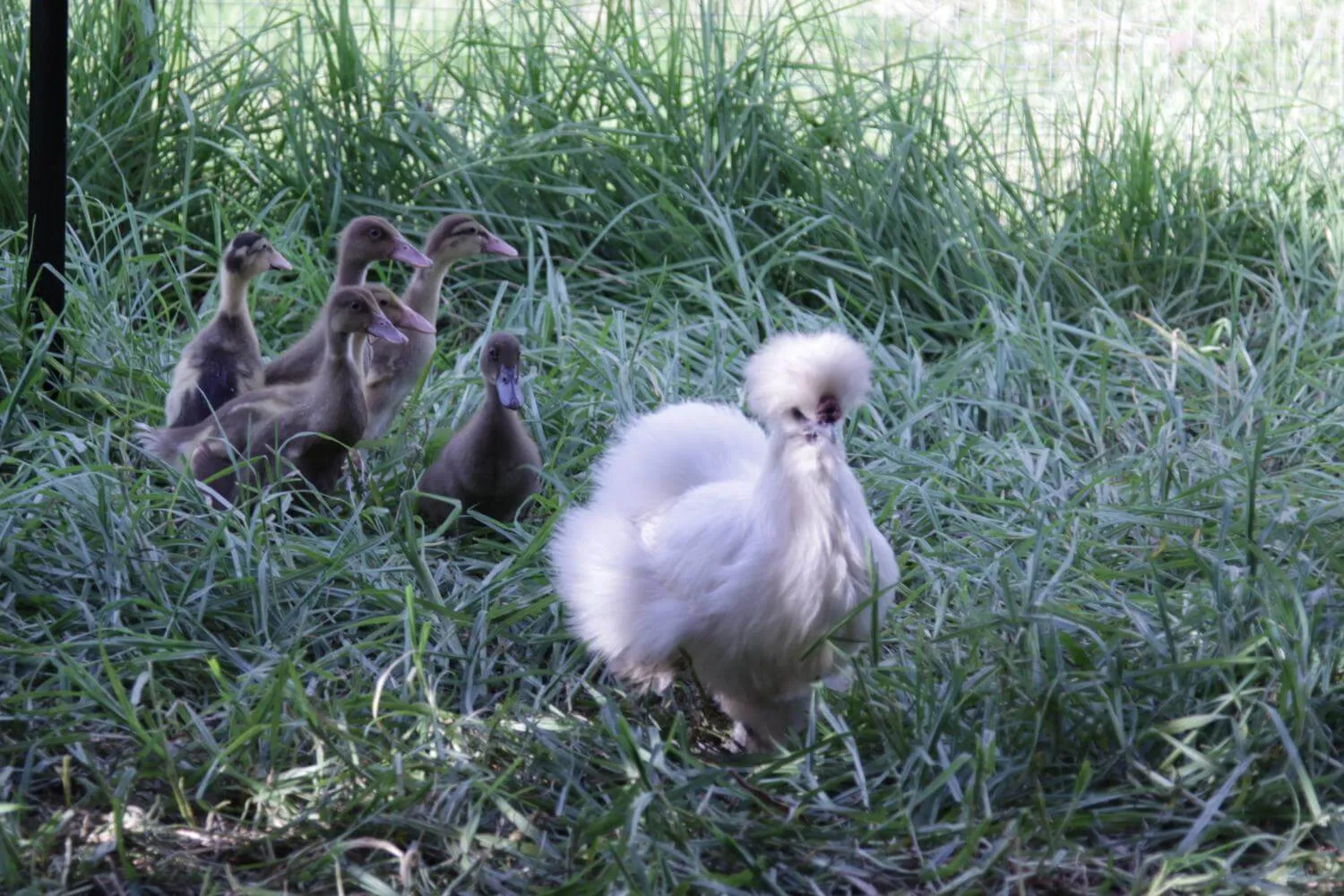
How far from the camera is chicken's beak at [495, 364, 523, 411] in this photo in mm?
3408

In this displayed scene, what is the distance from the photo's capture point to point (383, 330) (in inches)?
144

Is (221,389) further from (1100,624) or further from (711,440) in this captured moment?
(1100,624)

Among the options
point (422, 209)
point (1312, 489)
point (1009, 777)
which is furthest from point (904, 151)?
point (1009, 777)

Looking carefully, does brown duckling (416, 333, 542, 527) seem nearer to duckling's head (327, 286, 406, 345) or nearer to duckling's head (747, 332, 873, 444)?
duckling's head (327, 286, 406, 345)

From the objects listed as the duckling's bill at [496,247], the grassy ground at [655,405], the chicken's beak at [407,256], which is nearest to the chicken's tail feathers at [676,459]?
the grassy ground at [655,405]

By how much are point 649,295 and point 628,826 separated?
8.46ft

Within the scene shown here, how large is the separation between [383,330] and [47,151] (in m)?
0.98

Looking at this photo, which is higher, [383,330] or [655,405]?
[383,330]

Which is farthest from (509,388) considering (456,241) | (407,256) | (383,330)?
(456,241)

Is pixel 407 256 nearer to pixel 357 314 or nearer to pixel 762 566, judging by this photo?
pixel 357 314

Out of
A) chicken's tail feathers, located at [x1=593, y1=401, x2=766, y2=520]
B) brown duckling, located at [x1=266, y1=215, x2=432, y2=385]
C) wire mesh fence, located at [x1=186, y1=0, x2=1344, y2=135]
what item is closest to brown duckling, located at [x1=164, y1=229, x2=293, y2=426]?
brown duckling, located at [x1=266, y1=215, x2=432, y2=385]

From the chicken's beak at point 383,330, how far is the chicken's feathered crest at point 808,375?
1.27 meters

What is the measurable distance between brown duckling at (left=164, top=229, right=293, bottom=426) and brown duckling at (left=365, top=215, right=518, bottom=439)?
0.98ft

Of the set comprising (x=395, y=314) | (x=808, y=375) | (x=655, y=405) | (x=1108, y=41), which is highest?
(x=1108, y=41)
